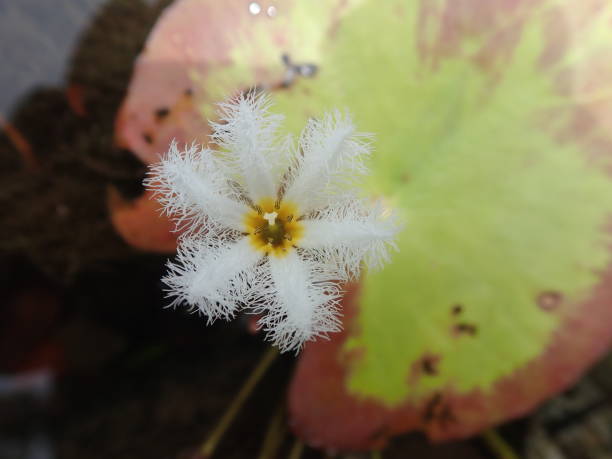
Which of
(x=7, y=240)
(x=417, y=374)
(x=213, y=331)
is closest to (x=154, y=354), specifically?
(x=213, y=331)

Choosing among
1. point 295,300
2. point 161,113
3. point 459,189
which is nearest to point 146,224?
point 161,113

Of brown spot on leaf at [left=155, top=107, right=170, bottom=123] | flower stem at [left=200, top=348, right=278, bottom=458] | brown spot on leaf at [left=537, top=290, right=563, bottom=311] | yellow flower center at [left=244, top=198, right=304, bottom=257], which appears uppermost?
brown spot on leaf at [left=537, top=290, right=563, bottom=311]

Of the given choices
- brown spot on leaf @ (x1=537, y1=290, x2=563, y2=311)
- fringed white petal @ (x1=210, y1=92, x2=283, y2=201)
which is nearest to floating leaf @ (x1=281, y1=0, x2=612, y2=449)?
brown spot on leaf @ (x1=537, y1=290, x2=563, y2=311)

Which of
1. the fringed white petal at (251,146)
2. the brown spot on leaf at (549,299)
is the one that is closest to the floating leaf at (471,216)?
the brown spot on leaf at (549,299)

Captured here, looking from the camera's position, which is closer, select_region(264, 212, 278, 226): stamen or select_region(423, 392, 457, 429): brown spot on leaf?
select_region(264, 212, 278, 226): stamen

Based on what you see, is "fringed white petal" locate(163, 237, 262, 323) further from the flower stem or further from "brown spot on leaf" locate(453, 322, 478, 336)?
the flower stem

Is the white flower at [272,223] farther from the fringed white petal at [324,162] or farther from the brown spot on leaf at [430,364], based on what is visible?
the brown spot on leaf at [430,364]

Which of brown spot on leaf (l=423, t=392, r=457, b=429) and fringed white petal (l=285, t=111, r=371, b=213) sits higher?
fringed white petal (l=285, t=111, r=371, b=213)

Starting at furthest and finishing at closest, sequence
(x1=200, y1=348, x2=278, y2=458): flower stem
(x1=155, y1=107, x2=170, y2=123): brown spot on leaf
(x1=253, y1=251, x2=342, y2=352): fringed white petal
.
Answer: (x1=200, y1=348, x2=278, y2=458): flower stem
(x1=155, y1=107, x2=170, y2=123): brown spot on leaf
(x1=253, y1=251, x2=342, y2=352): fringed white petal

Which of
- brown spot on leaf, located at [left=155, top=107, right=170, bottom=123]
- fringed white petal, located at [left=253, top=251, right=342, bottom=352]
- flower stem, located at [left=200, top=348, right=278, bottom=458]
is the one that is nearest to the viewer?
fringed white petal, located at [left=253, top=251, right=342, bottom=352]
